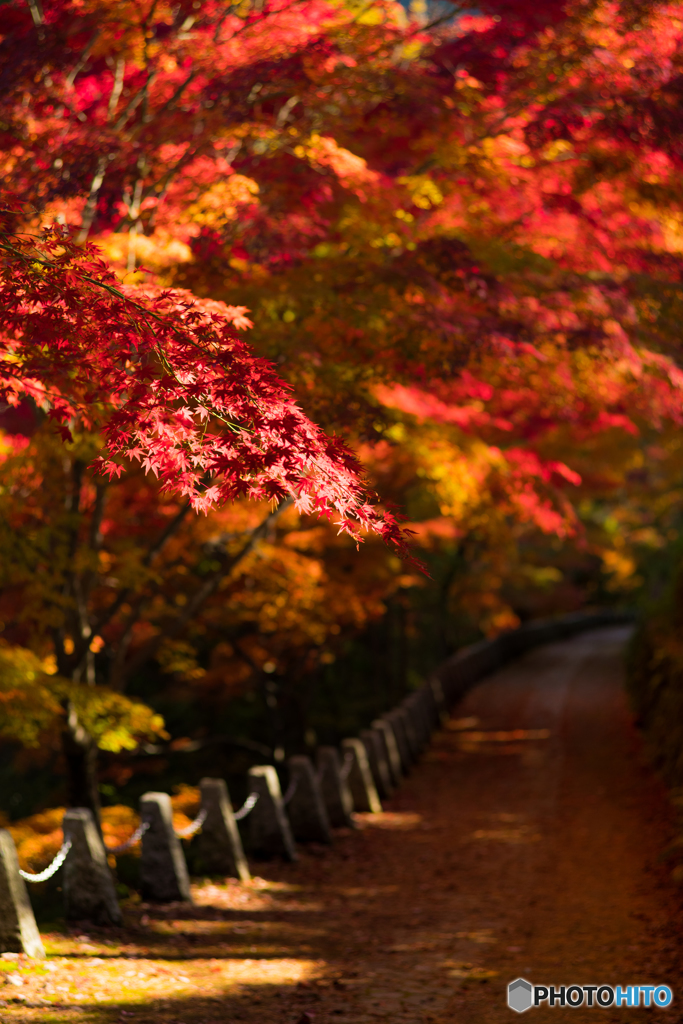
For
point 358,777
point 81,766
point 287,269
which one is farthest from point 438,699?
point 287,269

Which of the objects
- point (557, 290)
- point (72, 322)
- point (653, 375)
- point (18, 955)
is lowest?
point (18, 955)

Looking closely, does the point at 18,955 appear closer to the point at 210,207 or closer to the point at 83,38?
the point at 210,207

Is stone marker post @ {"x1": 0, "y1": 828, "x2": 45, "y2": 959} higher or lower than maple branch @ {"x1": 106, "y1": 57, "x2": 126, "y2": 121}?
lower

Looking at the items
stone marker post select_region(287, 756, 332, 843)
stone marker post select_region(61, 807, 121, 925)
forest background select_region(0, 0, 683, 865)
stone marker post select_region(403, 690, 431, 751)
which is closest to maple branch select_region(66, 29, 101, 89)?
forest background select_region(0, 0, 683, 865)

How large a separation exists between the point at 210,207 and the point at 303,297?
1.04 m

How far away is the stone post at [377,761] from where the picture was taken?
12.2 m

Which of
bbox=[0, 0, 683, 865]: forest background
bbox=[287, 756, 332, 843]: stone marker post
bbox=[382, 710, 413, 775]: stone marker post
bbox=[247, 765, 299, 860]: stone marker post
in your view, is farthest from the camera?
bbox=[382, 710, 413, 775]: stone marker post

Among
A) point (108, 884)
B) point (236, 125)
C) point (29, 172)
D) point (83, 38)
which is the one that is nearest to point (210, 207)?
point (236, 125)

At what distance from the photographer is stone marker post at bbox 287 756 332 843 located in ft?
31.4

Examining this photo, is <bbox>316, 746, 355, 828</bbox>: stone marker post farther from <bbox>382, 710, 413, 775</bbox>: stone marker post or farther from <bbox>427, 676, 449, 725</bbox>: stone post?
<bbox>427, 676, 449, 725</bbox>: stone post

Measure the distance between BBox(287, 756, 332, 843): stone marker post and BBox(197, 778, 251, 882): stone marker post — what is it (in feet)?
4.57

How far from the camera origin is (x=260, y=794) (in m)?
8.91

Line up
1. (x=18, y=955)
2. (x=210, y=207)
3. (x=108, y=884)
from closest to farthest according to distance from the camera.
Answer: (x=18, y=955) → (x=108, y=884) → (x=210, y=207)

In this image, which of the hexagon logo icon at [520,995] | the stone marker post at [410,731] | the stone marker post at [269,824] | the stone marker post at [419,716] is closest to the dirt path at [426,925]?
the hexagon logo icon at [520,995]
